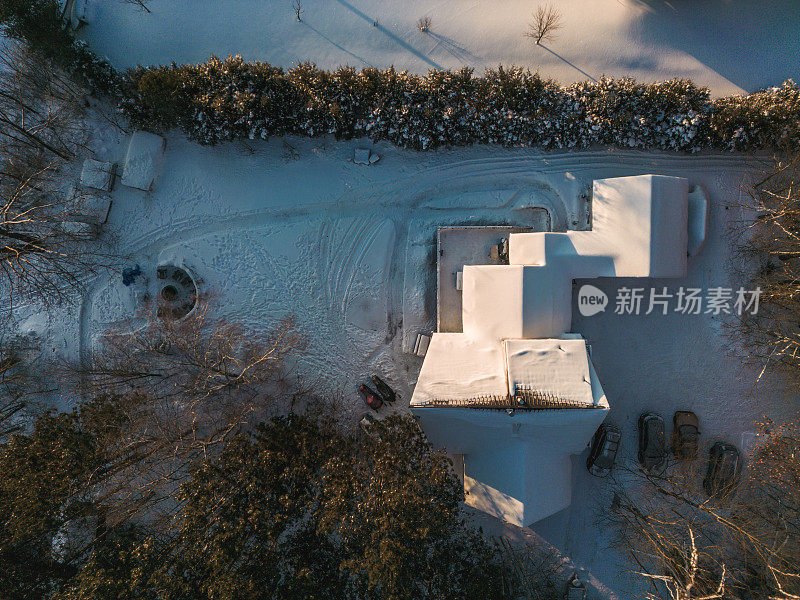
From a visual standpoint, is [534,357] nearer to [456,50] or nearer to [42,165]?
[456,50]

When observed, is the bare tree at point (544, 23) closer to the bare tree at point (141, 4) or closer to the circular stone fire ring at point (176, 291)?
the bare tree at point (141, 4)

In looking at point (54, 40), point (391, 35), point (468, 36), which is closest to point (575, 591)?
point (468, 36)

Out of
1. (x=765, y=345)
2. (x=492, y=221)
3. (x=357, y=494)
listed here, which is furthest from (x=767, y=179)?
(x=357, y=494)

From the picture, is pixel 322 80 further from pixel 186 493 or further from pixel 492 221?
pixel 186 493

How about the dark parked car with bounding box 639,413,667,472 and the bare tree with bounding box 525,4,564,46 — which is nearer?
the dark parked car with bounding box 639,413,667,472

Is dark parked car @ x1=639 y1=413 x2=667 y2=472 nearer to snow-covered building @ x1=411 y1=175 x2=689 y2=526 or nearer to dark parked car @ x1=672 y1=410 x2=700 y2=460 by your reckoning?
dark parked car @ x1=672 y1=410 x2=700 y2=460

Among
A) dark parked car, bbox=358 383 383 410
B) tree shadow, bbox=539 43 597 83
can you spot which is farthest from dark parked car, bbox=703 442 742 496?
tree shadow, bbox=539 43 597 83
